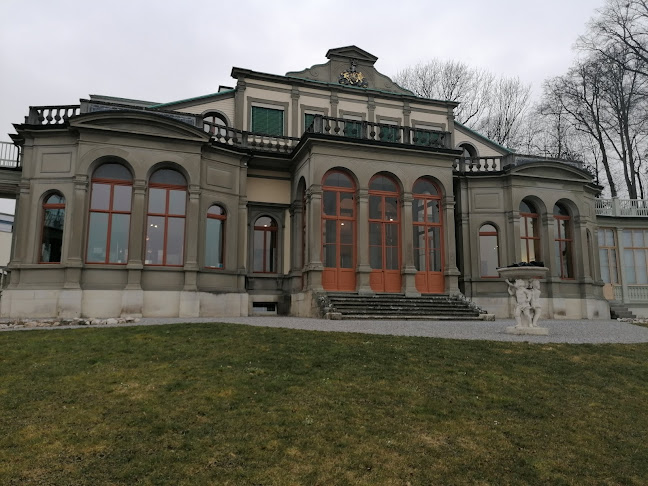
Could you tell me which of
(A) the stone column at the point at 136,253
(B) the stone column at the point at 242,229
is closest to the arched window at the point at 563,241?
(B) the stone column at the point at 242,229

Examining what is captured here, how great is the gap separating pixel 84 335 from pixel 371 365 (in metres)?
6.62

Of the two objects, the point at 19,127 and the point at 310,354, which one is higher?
the point at 19,127

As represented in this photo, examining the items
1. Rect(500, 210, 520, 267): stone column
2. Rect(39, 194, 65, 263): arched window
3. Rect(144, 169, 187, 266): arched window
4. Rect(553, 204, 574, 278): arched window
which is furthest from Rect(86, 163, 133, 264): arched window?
Rect(553, 204, 574, 278): arched window

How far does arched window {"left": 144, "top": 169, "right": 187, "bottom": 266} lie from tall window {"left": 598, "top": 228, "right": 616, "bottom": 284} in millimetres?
21659

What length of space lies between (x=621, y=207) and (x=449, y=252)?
13.9m

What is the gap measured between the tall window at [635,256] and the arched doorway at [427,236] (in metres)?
13.1

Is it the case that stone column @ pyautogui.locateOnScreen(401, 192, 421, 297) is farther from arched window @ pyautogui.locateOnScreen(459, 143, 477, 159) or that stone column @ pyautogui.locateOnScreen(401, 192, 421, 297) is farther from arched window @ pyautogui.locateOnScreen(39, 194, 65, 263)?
arched window @ pyautogui.locateOnScreen(39, 194, 65, 263)

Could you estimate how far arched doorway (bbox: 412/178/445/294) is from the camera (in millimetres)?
19266

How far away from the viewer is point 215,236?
19.2 metres

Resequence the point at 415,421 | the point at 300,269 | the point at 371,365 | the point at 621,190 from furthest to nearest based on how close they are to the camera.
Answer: the point at 621,190, the point at 300,269, the point at 371,365, the point at 415,421

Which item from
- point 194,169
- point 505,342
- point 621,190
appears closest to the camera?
point 505,342

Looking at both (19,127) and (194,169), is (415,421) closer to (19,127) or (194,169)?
(194,169)

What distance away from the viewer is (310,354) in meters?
8.57

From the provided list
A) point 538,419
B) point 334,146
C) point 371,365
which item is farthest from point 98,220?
point 538,419
